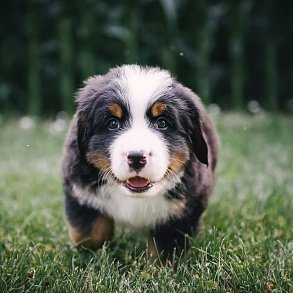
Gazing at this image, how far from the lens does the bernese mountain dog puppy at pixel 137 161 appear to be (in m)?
2.89

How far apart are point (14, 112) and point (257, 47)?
16.4 feet

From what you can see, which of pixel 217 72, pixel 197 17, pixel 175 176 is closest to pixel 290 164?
pixel 175 176

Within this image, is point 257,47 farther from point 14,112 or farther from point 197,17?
point 14,112

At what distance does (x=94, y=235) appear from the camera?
11.0ft

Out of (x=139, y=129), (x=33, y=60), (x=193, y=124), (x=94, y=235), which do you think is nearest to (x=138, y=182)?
(x=139, y=129)

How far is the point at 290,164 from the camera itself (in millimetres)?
6301

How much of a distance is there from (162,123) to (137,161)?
13.6 inches

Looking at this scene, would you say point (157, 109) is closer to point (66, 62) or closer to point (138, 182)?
point (138, 182)

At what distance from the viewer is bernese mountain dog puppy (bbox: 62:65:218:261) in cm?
289

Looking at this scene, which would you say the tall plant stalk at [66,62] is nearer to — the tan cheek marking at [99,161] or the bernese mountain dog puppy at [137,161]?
the bernese mountain dog puppy at [137,161]

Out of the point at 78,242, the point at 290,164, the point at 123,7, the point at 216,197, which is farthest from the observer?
the point at 123,7

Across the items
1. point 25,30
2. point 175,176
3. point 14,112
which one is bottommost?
point 14,112

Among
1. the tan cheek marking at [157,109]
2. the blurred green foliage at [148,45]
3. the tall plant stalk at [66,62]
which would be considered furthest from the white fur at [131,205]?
the tall plant stalk at [66,62]

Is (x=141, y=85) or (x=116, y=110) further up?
(x=141, y=85)
